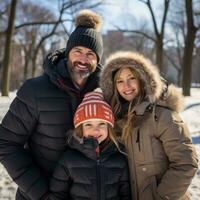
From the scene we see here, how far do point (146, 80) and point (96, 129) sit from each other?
538 millimetres

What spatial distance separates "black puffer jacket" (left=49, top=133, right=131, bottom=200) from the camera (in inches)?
119

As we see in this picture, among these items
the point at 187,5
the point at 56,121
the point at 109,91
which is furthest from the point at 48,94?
the point at 187,5

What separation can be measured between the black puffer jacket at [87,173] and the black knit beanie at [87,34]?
0.82 m

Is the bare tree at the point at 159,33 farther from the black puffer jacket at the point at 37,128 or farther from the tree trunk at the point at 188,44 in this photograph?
the black puffer jacket at the point at 37,128

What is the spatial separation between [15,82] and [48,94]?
54.0m

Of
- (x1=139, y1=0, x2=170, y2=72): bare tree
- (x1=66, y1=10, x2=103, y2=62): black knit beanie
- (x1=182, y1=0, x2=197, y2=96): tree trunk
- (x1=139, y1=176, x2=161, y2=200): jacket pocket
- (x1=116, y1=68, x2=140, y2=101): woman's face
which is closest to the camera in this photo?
(x1=139, y1=176, x2=161, y2=200): jacket pocket

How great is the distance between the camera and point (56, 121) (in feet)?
10.2

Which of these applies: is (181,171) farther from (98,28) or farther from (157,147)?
(98,28)

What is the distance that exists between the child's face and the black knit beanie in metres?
0.66

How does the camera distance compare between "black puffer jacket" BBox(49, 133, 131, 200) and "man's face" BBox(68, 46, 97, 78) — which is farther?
"man's face" BBox(68, 46, 97, 78)

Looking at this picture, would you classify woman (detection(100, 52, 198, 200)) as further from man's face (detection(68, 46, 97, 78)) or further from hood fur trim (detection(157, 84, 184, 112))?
man's face (detection(68, 46, 97, 78))

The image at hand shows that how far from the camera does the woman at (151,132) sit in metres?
3.00

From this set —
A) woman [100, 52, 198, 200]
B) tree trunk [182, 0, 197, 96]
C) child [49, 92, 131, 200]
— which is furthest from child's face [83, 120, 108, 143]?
tree trunk [182, 0, 197, 96]

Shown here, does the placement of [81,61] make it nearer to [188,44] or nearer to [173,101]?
[173,101]
